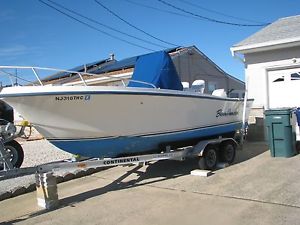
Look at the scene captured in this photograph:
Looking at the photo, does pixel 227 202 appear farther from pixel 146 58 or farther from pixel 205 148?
pixel 146 58

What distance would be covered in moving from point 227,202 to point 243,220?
85 cm

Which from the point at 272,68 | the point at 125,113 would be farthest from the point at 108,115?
the point at 272,68

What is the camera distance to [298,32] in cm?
1180

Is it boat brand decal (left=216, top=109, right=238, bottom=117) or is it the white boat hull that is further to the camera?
boat brand decal (left=216, top=109, right=238, bottom=117)

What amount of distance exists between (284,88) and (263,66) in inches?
37.9

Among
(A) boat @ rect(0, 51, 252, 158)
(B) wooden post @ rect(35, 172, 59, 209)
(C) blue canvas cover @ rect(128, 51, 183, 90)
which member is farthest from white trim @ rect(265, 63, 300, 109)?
(B) wooden post @ rect(35, 172, 59, 209)

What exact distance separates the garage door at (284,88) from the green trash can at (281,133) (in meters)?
2.78

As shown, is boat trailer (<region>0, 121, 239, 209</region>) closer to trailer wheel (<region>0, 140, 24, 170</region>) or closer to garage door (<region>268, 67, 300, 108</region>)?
trailer wheel (<region>0, 140, 24, 170</region>)

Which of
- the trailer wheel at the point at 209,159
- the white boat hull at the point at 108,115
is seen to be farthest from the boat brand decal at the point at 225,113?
the trailer wheel at the point at 209,159

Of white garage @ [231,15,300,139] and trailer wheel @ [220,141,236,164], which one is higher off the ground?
white garage @ [231,15,300,139]

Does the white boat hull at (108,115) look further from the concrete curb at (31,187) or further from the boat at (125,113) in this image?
the concrete curb at (31,187)

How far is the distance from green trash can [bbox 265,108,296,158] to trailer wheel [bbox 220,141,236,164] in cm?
100

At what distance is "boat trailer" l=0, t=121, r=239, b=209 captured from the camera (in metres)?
6.35

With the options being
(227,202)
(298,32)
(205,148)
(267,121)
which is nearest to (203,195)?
(227,202)
